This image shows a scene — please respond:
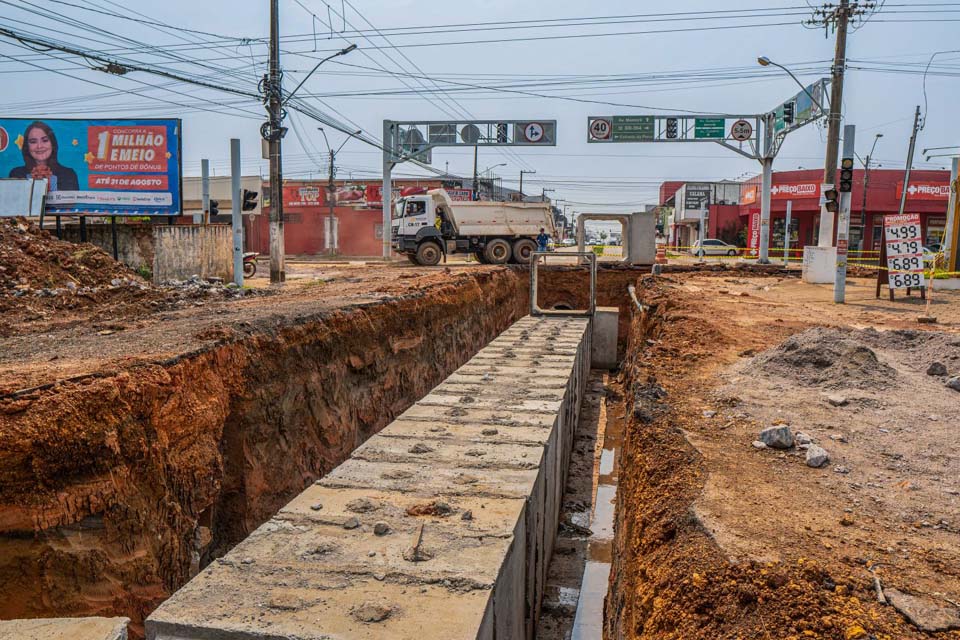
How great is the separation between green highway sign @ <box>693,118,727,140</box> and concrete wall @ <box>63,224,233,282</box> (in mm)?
16811

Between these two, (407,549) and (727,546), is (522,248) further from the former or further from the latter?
(727,546)

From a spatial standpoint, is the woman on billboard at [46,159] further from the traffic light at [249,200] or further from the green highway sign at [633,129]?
the green highway sign at [633,129]

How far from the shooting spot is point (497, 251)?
85.9 ft

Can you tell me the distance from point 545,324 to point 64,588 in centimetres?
1083

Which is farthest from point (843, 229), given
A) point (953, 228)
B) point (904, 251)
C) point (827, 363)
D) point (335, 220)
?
point (335, 220)

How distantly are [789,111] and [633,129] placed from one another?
17.7ft

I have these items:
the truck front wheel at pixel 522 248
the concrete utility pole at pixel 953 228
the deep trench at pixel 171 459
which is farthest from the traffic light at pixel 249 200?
the concrete utility pole at pixel 953 228

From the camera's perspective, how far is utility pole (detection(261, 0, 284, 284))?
17734 mm

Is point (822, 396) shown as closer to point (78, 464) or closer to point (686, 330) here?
point (686, 330)

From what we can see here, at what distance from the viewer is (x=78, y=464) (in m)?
5.52

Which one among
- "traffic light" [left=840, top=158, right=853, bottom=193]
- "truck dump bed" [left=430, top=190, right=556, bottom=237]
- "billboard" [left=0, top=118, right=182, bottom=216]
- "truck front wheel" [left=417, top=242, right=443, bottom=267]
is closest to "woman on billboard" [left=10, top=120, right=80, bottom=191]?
"billboard" [left=0, top=118, right=182, bottom=216]

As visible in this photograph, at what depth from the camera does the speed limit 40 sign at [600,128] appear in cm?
2723

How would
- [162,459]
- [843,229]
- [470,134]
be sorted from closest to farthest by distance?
1. [162,459]
2. [843,229]
3. [470,134]

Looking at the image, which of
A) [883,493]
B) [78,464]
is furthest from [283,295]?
[883,493]
